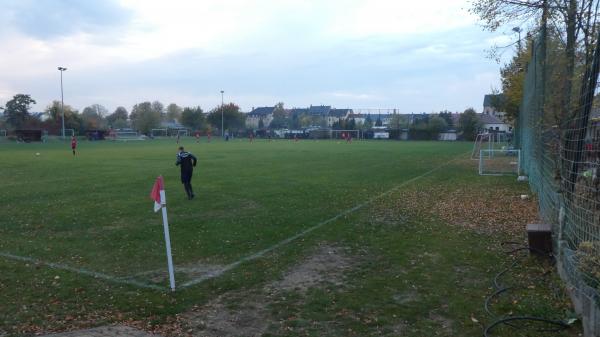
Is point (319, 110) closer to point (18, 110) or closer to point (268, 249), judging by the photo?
point (18, 110)

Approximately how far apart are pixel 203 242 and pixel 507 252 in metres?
5.59

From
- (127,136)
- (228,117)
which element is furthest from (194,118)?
(127,136)

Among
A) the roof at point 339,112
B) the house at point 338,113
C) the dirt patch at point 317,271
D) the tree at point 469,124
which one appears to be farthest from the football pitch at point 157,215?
the roof at point 339,112

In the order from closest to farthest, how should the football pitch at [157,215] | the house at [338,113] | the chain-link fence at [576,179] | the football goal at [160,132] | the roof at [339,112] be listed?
the chain-link fence at [576,179], the football pitch at [157,215], the football goal at [160,132], the house at [338,113], the roof at [339,112]

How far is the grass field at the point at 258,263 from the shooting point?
218 inches

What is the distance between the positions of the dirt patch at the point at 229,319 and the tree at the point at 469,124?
76.7 meters

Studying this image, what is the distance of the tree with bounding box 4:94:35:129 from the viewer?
9794cm

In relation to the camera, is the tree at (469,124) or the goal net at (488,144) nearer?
the goal net at (488,144)

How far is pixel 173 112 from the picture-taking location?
149375mm

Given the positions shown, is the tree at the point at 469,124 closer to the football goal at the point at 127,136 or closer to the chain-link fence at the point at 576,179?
the football goal at the point at 127,136

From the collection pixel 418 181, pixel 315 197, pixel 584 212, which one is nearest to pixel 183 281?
pixel 584 212

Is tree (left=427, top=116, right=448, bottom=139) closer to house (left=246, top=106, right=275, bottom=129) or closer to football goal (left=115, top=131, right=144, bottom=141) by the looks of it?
football goal (left=115, top=131, right=144, bottom=141)

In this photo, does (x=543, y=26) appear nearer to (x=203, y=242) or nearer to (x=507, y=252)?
(x=507, y=252)

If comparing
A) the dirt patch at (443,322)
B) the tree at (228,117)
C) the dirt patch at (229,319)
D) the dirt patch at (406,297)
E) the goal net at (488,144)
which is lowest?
the dirt patch at (229,319)
